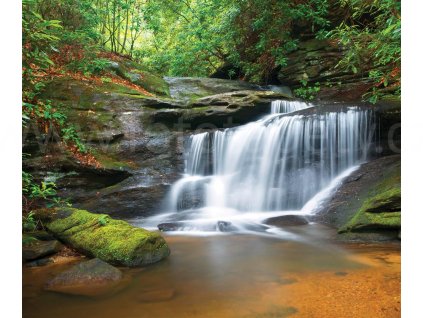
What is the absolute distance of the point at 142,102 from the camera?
32.6 feet

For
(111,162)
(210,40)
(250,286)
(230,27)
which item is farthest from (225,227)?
(210,40)

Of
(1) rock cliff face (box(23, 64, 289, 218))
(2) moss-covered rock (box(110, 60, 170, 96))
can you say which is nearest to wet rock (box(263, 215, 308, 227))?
(1) rock cliff face (box(23, 64, 289, 218))

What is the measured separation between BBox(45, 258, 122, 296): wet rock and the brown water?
101 mm

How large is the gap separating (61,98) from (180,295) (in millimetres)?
7800

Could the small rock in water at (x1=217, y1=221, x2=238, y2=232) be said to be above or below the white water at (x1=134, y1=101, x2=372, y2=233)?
below

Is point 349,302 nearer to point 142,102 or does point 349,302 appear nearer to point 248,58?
point 142,102

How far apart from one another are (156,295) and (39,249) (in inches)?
81.1

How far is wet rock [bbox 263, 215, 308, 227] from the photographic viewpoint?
652 cm

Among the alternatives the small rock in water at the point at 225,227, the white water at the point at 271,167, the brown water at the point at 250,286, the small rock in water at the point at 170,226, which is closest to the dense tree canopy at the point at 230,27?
the white water at the point at 271,167

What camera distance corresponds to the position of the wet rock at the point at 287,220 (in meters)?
6.52

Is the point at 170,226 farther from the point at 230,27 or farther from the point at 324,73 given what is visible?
the point at 230,27

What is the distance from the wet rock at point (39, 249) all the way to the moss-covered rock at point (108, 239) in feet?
0.72

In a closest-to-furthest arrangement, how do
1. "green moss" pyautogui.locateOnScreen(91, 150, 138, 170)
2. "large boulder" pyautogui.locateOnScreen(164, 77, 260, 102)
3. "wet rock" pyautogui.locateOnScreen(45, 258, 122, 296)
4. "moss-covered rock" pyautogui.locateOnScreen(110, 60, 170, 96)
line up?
"wet rock" pyautogui.locateOnScreen(45, 258, 122, 296) < "green moss" pyautogui.locateOnScreen(91, 150, 138, 170) < "moss-covered rock" pyautogui.locateOnScreen(110, 60, 170, 96) < "large boulder" pyautogui.locateOnScreen(164, 77, 260, 102)

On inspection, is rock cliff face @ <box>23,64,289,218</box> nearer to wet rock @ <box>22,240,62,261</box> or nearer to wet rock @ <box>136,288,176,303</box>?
wet rock @ <box>22,240,62,261</box>
